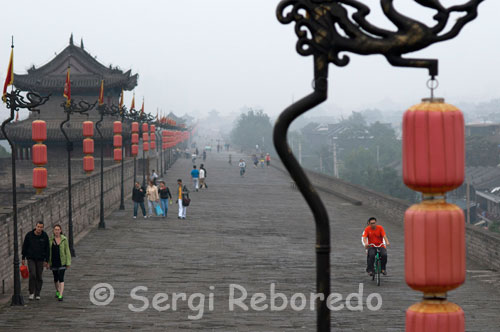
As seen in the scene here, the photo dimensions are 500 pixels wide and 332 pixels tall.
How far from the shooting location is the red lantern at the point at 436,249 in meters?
5.54

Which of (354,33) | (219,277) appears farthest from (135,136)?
(354,33)

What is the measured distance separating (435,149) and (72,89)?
52.9m

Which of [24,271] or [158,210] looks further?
[158,210]

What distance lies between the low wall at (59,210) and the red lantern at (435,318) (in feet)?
38.2

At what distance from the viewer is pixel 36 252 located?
14.7 meters

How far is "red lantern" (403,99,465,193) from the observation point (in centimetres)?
552

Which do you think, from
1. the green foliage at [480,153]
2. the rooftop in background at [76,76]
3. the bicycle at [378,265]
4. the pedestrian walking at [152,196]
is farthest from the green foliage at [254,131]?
the bicycle at [378,265]

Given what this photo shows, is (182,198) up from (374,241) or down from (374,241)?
up

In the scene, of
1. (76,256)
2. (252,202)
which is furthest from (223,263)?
(252,202)

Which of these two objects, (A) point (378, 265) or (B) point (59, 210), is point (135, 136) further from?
Answer: (A) point (378, 265)

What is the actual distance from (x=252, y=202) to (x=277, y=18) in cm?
3431

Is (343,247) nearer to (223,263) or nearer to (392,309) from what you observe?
(223,263)

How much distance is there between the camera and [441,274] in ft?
18.1

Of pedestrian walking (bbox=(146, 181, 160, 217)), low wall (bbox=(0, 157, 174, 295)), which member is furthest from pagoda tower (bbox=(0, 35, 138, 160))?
pedestrian walking (bbox=(146, 181, 160, 217))
